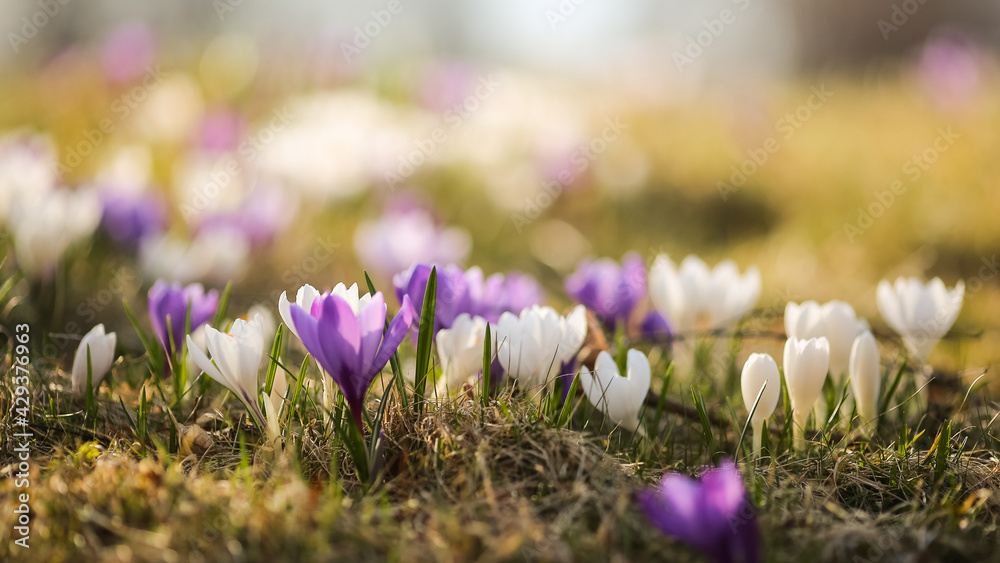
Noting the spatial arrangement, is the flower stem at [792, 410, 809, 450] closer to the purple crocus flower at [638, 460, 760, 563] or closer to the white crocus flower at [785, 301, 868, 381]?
the white crocus flower at [785, 301, 868, 381]

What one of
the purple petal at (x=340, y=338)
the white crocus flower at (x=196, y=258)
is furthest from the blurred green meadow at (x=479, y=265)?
the purple petal at (x=340, y=338)

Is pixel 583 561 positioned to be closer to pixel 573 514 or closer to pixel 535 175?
pixel 573 514

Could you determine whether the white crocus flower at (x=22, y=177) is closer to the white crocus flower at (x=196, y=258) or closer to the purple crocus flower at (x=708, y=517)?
the white crocus flower at (x=196, y=258)

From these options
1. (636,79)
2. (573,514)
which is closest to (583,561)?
(573,514)

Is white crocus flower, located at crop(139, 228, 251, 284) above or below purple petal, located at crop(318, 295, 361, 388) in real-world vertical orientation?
below

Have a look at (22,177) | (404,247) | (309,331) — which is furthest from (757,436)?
(22,177)

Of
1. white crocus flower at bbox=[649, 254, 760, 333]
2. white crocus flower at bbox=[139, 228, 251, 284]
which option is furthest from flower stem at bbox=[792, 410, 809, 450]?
white crocus flower at bbox=[139, 228, 251, 284]

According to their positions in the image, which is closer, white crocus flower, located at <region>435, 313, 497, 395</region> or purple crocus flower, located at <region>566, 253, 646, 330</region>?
white crocus flower, located at <region>435, 313, 497, 395</region>
